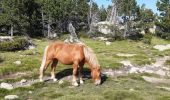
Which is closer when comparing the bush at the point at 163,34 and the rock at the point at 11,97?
the rock at the point at 11,97

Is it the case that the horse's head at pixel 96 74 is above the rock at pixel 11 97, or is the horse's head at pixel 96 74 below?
above

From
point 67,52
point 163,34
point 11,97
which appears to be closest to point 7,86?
point 11,97

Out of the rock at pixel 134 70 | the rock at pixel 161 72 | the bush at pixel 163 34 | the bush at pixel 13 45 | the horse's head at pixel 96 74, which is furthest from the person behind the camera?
the bush at pixel 163 34

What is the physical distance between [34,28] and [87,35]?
520 inches

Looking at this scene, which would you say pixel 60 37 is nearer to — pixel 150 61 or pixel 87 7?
pixel 87 7

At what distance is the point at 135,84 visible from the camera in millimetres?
29375

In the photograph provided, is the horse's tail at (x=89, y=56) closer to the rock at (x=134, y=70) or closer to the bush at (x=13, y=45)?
the rock at (x=134, y=70)

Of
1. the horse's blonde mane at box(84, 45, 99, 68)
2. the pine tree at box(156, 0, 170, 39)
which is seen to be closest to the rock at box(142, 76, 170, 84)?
the horse's blonde mane at box(84, 45, 99, 68)

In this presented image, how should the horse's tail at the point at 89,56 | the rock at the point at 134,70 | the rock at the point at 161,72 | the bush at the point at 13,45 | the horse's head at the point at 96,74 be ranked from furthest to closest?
the bush at the point at 13,45 < the rock at the point at 161,72 < the rock at the point at 134,70 < the horse's head at the point at 96,74 < the horse's tail at the point at 89,56

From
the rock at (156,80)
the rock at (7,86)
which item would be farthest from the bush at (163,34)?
the rock at (7,86)

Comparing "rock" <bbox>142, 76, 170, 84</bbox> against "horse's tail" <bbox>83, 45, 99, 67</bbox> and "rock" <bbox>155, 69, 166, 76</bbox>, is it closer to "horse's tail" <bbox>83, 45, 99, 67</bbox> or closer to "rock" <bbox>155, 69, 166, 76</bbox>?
"rock" <bbox>155, 69, 166, 76</bbox>

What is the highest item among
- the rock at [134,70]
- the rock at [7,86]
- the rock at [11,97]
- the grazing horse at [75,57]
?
the grazing horse at [75,57]

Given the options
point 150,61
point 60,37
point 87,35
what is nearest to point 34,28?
point 60,37

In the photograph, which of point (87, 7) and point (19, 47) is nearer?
point (19, 47)
